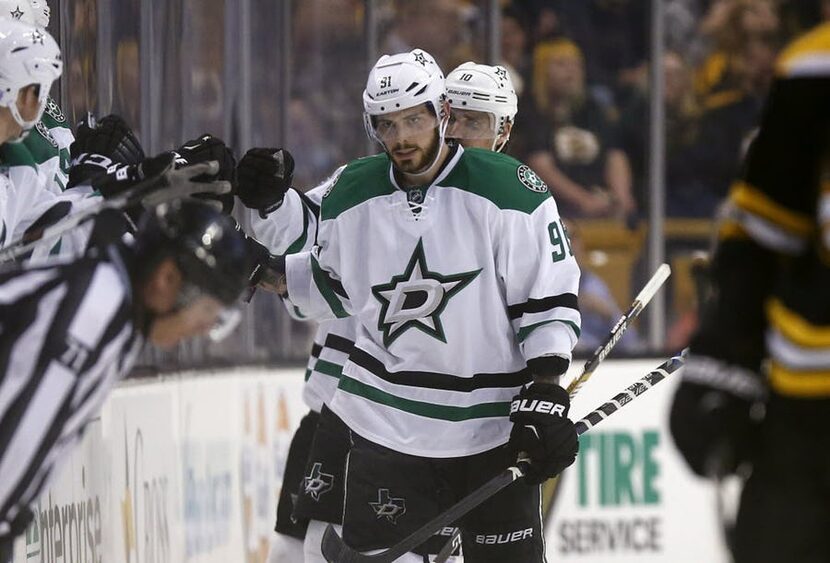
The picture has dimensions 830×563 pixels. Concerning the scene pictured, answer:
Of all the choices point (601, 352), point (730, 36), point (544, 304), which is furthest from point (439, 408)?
point (730, 36)

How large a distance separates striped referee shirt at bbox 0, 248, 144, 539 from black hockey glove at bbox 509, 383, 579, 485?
1274mm

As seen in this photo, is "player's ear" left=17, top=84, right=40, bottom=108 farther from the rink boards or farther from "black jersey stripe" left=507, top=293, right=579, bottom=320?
"black jersey stripe" left=507, top=293, right=579, bottom=320

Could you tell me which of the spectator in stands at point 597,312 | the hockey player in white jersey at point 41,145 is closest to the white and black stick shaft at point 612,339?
the hockey player in white jersey at point 41,145

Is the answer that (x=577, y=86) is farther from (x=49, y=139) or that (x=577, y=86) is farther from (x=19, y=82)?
(x=19, y=82)

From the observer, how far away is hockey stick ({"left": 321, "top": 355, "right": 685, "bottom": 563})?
11.0 feet

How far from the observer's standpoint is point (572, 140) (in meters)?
6.71

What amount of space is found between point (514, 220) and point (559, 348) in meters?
0.27

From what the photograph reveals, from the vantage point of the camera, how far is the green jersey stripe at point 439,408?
3.46 meters

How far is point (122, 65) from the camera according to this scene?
3805mm

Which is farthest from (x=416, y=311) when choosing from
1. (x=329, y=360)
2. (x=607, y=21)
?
(x=607, y=21)

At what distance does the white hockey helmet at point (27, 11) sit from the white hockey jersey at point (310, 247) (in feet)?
2.20

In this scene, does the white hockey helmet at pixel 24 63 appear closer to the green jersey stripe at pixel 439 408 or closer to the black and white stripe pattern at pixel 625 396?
the green jersey stripe at pixel 439 408

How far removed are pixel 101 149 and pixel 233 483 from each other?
180 centimetres

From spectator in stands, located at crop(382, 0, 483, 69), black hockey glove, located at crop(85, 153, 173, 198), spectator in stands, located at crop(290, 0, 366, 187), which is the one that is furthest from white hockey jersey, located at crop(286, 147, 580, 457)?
spectator in stands, located at crop(382, 0, 483, 69)
